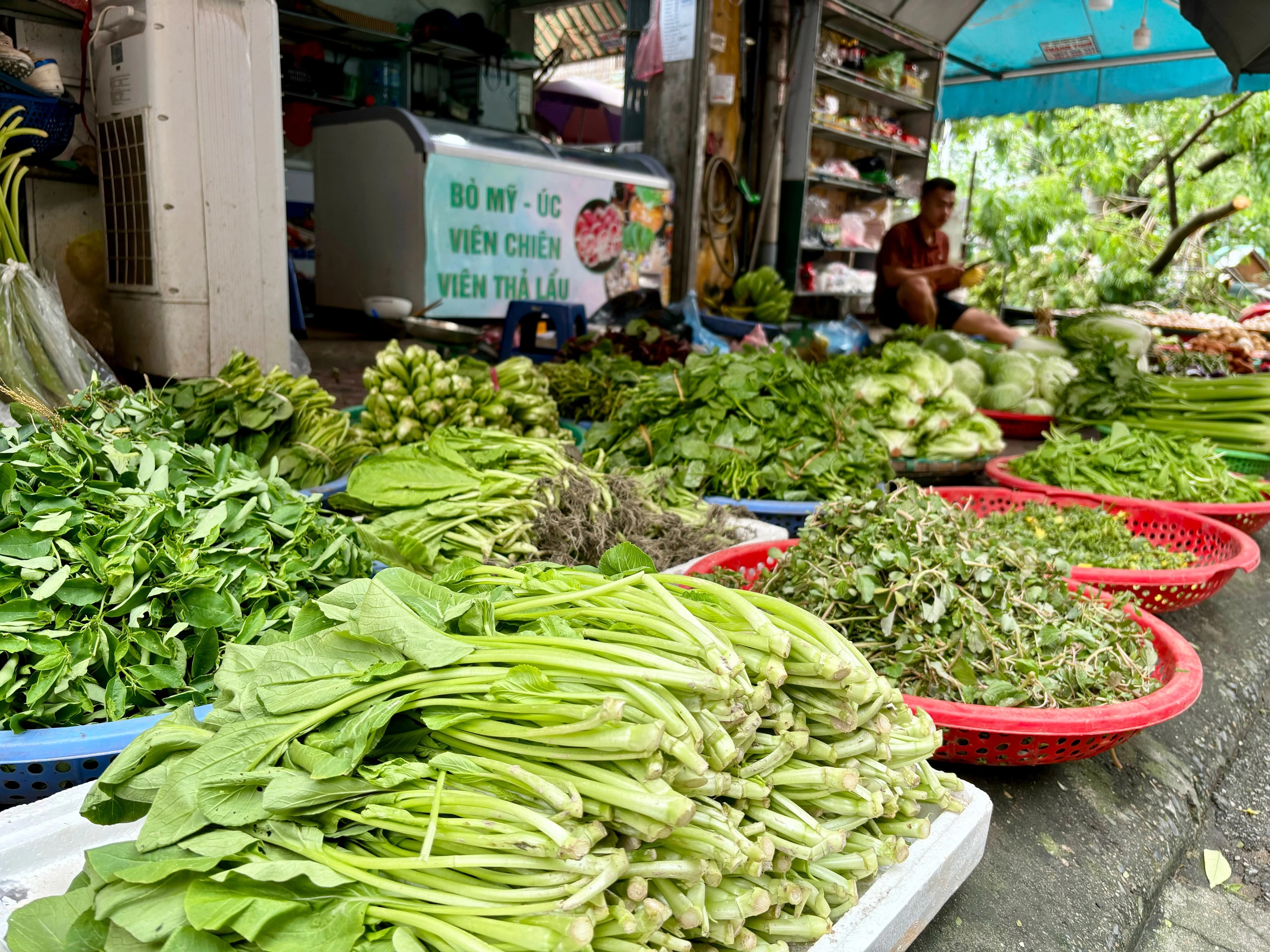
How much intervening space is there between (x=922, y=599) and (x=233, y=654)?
1.36m

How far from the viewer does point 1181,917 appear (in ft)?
5.77

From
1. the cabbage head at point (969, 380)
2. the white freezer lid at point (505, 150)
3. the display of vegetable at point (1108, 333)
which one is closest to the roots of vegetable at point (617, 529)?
the cabbage head at point (969, 380)

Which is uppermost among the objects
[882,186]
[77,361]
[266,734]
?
[882,186]

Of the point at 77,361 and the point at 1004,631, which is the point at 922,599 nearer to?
the point at 1004,631

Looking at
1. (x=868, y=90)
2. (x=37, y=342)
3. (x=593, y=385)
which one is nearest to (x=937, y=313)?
(x=868, y=90)

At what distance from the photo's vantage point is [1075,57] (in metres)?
10.0

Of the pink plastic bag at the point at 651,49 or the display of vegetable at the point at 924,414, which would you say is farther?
the pink plastic bag at the point at 651,49

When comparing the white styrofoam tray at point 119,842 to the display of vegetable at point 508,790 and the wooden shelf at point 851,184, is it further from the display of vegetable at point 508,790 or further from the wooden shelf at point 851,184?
the wooden shelf at point 851,184

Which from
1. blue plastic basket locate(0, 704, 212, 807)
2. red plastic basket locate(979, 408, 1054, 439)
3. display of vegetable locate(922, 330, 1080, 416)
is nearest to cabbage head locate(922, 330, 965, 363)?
display of vegetable locate(922, 330, 1080, 416)

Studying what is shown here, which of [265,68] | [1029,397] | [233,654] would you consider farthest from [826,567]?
[1029,397]

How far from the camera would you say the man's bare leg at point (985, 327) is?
8.03 m

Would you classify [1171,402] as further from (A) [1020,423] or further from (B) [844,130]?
(B) [844,130]

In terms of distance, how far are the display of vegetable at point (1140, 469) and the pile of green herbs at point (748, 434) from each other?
0.84 metres

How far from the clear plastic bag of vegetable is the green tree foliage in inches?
598
